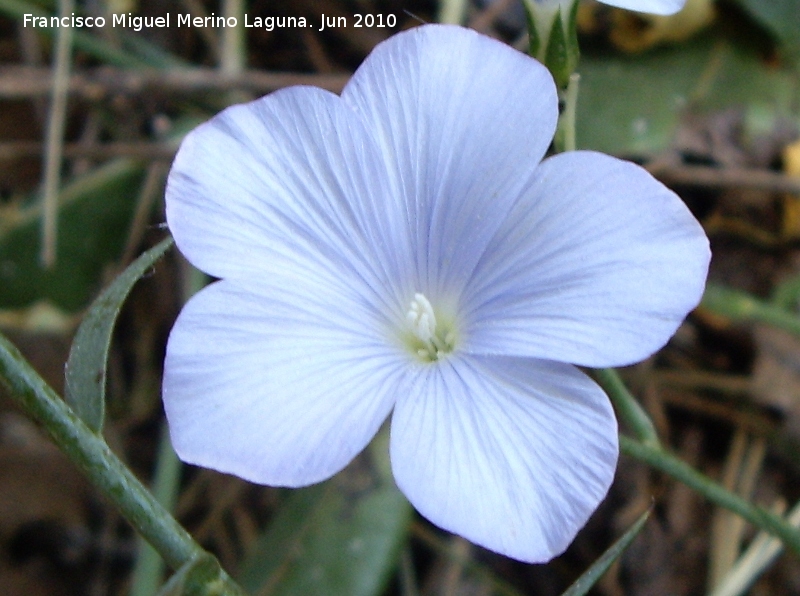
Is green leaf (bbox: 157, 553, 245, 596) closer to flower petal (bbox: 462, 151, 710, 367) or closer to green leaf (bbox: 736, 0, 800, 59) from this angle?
flower petal (bbox: 462, 151, 710, 367)

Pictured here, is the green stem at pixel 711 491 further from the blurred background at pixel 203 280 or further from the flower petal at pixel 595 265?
the blurred background at pixel 203 280

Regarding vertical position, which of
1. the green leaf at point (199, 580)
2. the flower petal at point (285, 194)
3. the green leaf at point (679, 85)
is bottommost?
the green leaf at point (679, 85)

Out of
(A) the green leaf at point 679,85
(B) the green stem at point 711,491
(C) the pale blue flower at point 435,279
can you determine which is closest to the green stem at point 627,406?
(B) the green stem at point 711,491

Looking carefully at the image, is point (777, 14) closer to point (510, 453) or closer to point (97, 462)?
point (510, 453)

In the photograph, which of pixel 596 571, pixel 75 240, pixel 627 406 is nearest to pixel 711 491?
pixel 627 406

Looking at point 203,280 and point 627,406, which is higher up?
point 627,406

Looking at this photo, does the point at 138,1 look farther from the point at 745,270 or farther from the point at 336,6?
the point at 745,270

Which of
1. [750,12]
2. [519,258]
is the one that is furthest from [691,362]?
[519,258]
